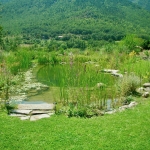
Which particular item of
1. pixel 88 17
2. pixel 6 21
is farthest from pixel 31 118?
pixel 6 21

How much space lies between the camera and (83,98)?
7703 millimetres

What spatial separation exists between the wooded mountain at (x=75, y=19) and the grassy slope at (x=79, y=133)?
138 feet

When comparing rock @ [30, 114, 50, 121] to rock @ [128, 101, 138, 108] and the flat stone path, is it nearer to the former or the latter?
the flat stone path

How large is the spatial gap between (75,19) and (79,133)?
62.8 m

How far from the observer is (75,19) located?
66812 mm

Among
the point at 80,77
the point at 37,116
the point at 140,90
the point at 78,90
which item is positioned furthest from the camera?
the point at 80,77

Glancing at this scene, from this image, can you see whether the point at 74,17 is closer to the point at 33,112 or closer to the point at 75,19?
the point at 75,19

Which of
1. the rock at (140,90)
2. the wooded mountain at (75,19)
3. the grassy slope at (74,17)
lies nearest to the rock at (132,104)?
the rock at (140,90)

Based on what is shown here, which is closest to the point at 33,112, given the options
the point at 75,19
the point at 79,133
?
the point at 79,133

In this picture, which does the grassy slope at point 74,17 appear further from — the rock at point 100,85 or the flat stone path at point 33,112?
the flat stone path at point 33,112

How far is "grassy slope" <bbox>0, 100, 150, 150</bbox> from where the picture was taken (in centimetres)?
538

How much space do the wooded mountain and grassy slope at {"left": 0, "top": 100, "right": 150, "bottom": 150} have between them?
138 feet

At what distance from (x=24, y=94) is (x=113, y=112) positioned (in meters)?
3.75

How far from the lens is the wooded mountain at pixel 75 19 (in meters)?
56.9
